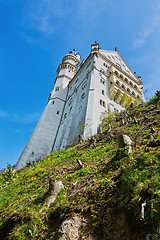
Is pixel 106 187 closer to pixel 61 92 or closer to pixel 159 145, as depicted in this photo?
pixel 159 145

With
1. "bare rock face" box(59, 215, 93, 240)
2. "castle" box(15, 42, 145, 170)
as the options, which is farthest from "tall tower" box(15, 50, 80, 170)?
"bare rock face" box(59, 215, 93, 240)

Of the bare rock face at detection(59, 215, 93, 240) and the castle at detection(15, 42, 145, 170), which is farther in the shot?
the castle at detection(15, 42, 145, 170)

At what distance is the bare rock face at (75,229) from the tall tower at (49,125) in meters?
21.4

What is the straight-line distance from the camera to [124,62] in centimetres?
4288

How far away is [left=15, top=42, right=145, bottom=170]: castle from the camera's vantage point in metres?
22.5

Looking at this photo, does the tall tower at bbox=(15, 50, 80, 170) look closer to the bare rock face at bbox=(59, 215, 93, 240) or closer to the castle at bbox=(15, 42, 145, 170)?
the castle at bbox=(15, 42, 145, 170)

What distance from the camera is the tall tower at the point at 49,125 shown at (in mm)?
26397

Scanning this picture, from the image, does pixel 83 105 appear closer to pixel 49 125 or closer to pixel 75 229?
pixel 49 125

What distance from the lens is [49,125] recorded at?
104 feet

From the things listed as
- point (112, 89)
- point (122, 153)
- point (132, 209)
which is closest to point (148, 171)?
point (132, 209)

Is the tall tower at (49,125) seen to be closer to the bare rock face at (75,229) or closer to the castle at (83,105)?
the castle at (83,105)

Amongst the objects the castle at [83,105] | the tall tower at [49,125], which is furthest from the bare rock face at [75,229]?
the tall tower at [49,125]

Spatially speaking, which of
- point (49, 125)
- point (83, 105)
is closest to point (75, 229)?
point (83, 105)

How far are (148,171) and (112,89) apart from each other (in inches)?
971
